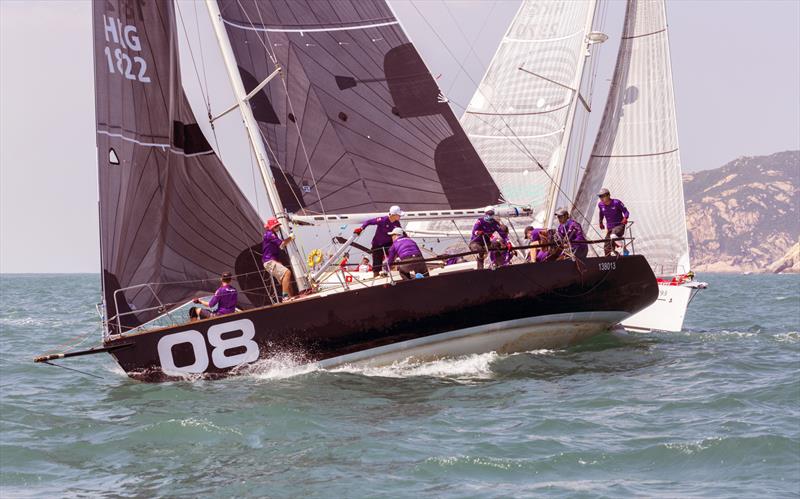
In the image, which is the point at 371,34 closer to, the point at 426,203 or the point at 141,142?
the point at 426,203

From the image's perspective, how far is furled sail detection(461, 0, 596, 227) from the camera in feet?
71.7

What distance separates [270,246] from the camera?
14820mm

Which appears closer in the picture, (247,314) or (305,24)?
(247,314)

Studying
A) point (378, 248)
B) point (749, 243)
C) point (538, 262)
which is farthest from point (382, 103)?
point (749, 243)

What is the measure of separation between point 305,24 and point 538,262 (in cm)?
496

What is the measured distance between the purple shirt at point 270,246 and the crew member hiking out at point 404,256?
1604 millimetres

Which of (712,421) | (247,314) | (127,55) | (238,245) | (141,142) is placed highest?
(127,55)

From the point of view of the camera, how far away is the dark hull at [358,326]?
13609 millimetres

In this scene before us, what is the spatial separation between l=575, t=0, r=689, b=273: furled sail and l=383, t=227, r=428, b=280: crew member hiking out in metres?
8.03

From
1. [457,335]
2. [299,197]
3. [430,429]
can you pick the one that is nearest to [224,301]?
[299,197]

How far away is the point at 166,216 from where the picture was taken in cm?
1488

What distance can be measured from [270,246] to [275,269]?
33cm

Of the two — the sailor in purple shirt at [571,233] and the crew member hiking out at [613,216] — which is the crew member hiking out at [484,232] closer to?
the sailor in purple shirt at [571,233]

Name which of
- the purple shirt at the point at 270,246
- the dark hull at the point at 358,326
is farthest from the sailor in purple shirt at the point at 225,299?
the purple shirt at the point at 270,246
